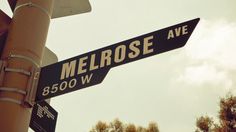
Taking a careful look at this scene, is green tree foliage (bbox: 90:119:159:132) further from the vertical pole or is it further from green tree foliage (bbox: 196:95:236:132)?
the vertical pole

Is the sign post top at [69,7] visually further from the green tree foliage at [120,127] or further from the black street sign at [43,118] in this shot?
the green tree foliage at [120,127]

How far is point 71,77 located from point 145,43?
2.18 feet

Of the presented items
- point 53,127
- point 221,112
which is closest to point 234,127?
point 221,112

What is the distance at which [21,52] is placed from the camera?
2855 millimetres

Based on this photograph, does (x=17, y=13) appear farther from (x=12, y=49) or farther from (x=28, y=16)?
(x=12, y=49)

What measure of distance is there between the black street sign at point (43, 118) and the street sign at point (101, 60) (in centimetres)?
31

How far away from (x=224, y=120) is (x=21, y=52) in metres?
15.8

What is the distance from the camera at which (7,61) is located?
9.32ft

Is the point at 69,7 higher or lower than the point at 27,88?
higher

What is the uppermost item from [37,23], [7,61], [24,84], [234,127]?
[234,127]

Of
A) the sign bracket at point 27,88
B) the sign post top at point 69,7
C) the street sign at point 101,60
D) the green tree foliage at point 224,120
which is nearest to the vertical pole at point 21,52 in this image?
the sign bracket at point 27,88

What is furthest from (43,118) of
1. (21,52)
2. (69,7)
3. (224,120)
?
(224,120)

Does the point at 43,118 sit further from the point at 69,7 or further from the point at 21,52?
the point at 69,7

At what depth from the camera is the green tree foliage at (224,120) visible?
667 inches
